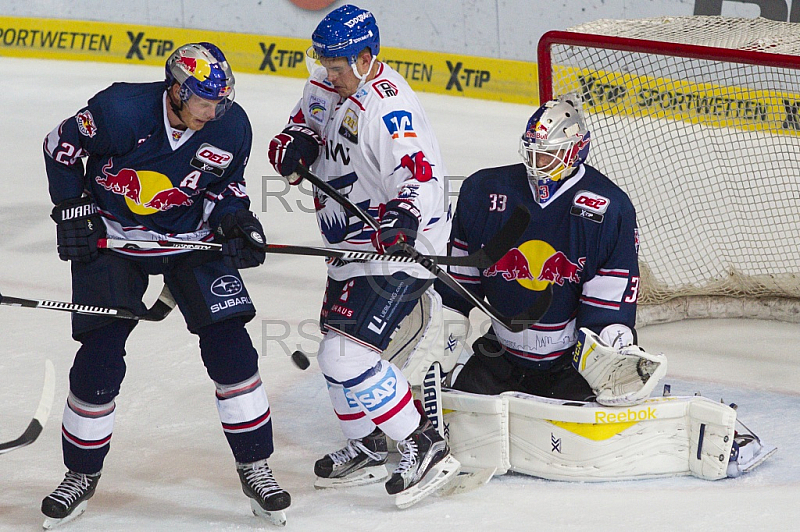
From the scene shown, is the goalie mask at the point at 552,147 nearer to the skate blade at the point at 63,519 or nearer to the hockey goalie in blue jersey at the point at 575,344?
the hockey goalie in blue jersey at the point at 575,344

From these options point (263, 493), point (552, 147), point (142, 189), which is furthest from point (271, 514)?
point (552, 147)

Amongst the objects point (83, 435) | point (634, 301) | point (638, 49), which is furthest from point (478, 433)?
point (638, 49)

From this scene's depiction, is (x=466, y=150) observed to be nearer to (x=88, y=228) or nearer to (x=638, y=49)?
(x=638, y=49)

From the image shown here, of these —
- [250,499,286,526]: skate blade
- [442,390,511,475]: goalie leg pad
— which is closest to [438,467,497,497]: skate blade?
[442,390,511,475]: goalie leg pad

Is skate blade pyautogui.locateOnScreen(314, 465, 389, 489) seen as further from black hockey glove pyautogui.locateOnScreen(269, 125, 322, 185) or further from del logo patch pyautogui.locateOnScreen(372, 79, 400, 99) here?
del logo patch pyautogui.locateOnScreen(372, 79, 400, 99)

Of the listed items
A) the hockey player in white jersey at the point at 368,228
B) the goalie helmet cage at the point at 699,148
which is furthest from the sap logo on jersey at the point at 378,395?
the goalie helmet cage at the point at 699,148

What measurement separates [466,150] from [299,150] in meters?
3.30

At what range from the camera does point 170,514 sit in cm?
258

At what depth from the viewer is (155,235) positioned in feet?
8.29

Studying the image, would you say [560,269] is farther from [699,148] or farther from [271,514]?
[699,148]

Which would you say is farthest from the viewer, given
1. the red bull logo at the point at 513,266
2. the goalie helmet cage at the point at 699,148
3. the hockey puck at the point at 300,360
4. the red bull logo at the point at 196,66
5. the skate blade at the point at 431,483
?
the goalie helmet cage at the point at 699,148

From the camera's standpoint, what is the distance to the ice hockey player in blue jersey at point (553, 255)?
2.70 meters

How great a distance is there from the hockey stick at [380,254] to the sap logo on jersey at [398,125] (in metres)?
0.29

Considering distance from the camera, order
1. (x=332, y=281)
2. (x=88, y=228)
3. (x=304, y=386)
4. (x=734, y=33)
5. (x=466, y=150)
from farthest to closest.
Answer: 1. (x=466, y=150)
2. (x=734, y=33)
3. (x=304, y=386)
4. (x=332, y=281)
5. (x=88, y=228)
